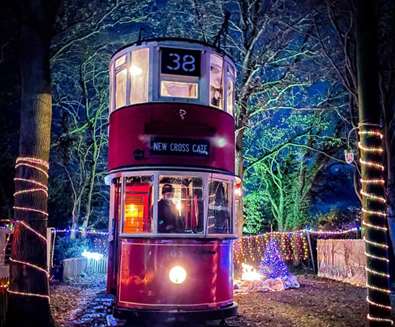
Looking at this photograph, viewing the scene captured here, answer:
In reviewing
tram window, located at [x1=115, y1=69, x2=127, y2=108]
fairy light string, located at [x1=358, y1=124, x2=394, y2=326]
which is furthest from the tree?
fairy light string, located at [x1=358, y1=124, x2=394, y2=326]

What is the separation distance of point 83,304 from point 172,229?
458 cm

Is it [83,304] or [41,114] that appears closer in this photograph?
[41,114]

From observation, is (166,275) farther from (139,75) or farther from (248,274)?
(248,274)

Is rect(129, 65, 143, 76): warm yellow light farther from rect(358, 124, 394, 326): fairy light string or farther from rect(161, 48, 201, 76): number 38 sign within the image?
rect(358, 124, 394, 326): fairy light string

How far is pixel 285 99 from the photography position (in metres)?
24.6

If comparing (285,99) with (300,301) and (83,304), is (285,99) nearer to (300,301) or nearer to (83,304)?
(300,301)

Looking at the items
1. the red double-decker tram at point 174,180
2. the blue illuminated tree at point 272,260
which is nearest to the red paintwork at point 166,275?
the red double-decker tram at point 174,180

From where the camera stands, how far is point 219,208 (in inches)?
442

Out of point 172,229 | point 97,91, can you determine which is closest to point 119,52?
point 172,229

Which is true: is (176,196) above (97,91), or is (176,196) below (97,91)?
below

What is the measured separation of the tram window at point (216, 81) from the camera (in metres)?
11.6

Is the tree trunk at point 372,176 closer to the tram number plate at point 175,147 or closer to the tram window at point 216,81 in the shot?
the tram number plate at point 175,147

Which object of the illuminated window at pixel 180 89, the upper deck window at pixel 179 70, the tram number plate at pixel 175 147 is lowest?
the tram number plate at pixel 175 147

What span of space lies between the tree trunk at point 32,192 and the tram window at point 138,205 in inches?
83.7
